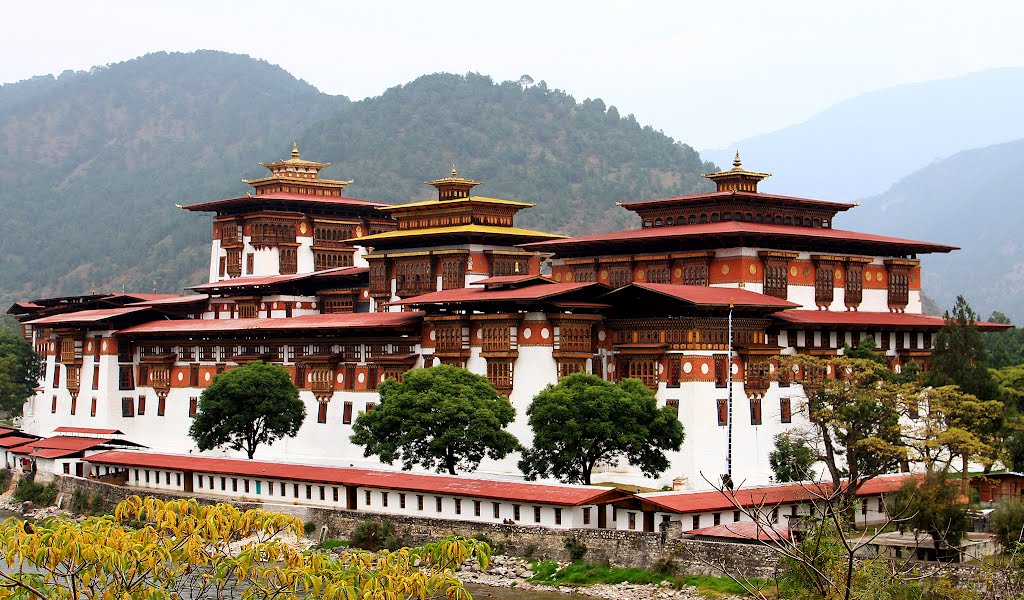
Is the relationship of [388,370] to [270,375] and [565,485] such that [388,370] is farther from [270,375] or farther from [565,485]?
[565,485]

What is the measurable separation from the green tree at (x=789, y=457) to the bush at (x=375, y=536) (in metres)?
14.5

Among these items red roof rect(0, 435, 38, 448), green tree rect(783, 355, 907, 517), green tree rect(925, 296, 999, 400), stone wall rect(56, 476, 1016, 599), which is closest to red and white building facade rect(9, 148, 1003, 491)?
red roof rect(0, 435, 38, 448)

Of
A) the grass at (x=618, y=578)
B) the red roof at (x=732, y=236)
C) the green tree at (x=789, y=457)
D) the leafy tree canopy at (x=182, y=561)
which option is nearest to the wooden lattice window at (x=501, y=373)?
the red roof at (x=732, y=236)

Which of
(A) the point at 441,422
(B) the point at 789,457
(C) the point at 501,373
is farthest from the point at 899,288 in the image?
(A) the point at 441,422

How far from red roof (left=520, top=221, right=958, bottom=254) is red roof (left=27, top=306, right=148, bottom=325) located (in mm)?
21418

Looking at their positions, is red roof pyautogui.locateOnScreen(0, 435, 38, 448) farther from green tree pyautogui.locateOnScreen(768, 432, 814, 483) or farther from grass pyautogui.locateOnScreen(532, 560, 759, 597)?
green tree pyautogui.locateOnScreen(768, 432, 814, 483)

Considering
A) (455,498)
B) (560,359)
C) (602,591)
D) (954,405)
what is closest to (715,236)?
(560,359)

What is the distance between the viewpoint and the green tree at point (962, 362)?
62312 millimetres

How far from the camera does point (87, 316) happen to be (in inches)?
3258

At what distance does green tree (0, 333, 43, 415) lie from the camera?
95500 millimetres

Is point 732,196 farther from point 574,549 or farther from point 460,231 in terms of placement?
point 574,549

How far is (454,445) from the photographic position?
193 feet

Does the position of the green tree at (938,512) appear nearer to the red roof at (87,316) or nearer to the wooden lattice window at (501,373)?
the wooden lattice window at (501,373)

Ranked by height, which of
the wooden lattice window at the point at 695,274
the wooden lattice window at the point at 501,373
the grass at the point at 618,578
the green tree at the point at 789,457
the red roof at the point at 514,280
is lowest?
the grass at the point at 618,578
